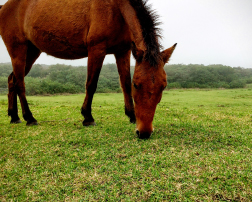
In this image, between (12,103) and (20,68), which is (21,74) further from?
(12,103)

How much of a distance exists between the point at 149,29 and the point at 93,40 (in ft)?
3.56

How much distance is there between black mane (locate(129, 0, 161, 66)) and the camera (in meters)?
2.62

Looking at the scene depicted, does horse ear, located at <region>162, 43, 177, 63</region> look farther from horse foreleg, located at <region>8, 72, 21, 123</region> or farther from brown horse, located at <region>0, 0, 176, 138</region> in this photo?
horse foreleg, located at <region>8, 72, 21, 123</region>

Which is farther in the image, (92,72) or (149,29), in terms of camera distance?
(92,72)

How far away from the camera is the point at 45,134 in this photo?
128 inches

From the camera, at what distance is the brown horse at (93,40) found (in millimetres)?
2576

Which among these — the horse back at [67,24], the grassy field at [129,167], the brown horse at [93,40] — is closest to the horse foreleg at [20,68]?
the brown horse at [93,40]

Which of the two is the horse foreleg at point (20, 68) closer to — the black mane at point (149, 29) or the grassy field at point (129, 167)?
the grassy field at point (129, 167)

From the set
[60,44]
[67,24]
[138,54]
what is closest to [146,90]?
[138,54]

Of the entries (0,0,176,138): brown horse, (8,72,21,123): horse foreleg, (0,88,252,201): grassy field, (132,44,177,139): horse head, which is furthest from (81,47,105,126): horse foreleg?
(8,72,21,123): horse foreleg

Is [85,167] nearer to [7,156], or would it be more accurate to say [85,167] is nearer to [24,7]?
[7,156]

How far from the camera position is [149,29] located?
2.91m

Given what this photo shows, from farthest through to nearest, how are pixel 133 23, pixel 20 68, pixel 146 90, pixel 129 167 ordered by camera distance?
pixel 20 68 < pixel 133 23 < pixel 146 90 < pixel 129 167

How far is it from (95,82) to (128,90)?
0.82m
